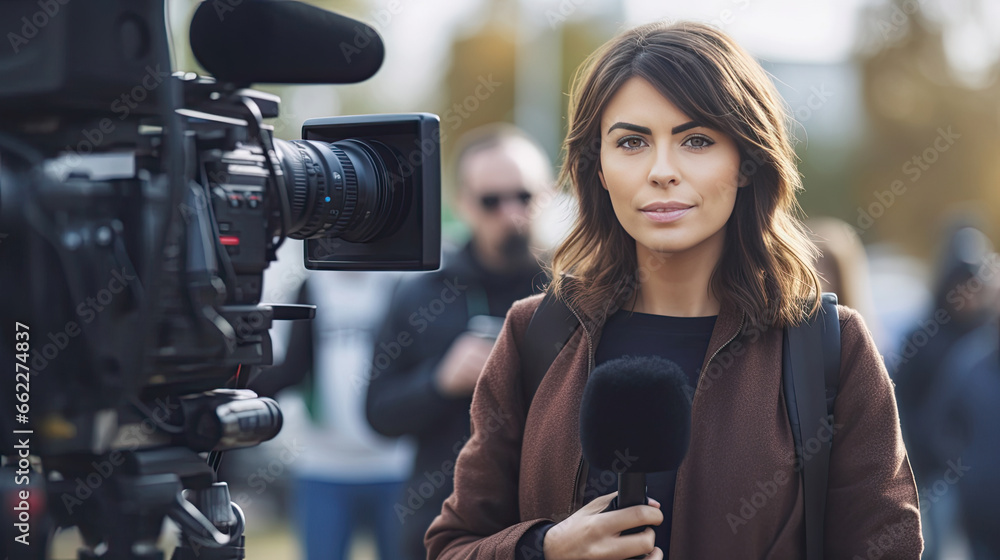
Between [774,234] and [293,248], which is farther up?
[774,234]

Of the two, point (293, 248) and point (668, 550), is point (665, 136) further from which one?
point (293, 248)

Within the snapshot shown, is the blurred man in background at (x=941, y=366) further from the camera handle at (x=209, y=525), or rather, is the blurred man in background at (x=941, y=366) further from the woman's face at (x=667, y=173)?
the camera handle at (x=209, y=525)

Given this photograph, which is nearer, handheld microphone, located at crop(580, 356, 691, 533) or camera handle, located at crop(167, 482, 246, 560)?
handheld microphone, located at crop(580, 356, 691, 533)

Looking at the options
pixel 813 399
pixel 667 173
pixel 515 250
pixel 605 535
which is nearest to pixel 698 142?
pixel 667 173

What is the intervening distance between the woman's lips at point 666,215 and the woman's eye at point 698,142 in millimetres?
120

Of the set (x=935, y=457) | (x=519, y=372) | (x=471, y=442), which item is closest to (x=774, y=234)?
(x=519, y=372)

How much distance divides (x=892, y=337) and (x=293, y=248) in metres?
4.04

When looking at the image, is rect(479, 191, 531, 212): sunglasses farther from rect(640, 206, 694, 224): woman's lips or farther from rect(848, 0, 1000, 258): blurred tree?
rect(848, 0, 1000, 258): blurred tree

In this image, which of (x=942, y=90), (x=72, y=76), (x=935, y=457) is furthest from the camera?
(x=942, y=90)

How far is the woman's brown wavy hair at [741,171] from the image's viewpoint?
6.04 ft

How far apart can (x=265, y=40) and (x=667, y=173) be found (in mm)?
761

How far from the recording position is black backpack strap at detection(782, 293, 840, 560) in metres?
1.70

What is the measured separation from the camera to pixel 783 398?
1774 millimetres

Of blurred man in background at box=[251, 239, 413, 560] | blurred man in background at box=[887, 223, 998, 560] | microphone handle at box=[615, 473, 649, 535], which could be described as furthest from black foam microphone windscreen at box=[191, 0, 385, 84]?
blurred man in background at box=[887, 223, 998, 560]
